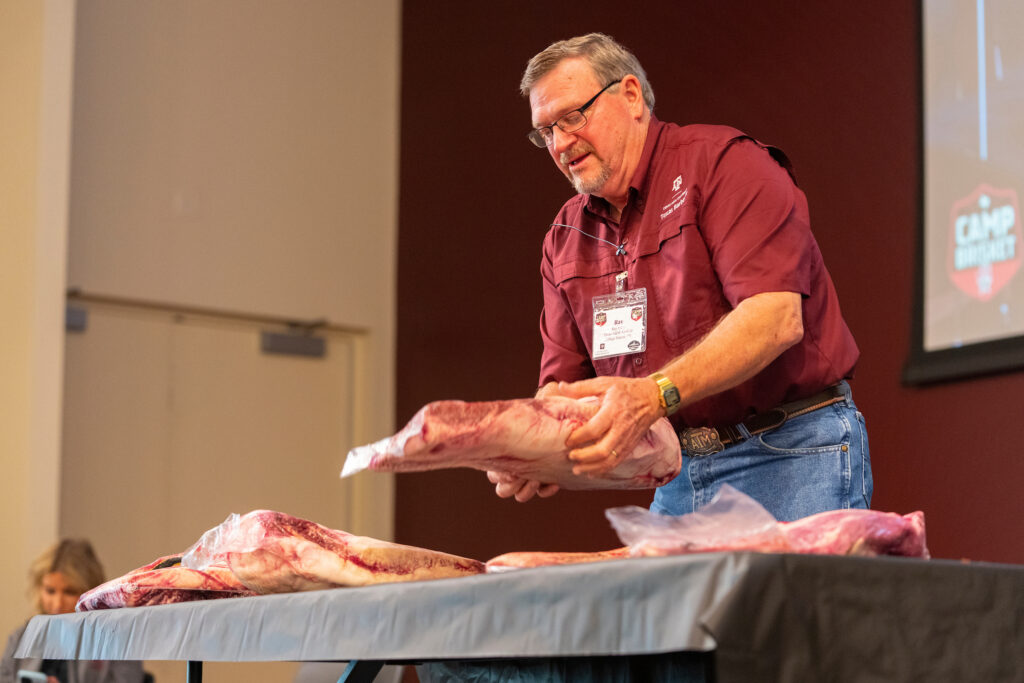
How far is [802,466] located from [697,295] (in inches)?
11.7

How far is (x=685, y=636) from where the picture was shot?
0.86 meters

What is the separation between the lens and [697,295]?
5.89 feet

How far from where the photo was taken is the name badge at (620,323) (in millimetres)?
1865

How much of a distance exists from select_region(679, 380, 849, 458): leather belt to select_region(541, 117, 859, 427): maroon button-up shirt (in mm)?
11

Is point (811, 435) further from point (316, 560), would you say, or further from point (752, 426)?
point (316, 560)

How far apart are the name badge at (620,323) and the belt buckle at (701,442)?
152 mm

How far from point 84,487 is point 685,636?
16.1 ft

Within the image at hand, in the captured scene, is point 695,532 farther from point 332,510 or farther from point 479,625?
point 332,510

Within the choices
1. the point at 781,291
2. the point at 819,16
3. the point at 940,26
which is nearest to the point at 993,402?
the point at 940,26

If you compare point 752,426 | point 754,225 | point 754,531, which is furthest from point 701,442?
point 754,531

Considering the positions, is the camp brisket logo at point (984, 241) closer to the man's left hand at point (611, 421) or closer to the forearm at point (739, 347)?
the forearm at point (739, 347)

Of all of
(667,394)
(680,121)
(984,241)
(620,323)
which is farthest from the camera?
(680,121)

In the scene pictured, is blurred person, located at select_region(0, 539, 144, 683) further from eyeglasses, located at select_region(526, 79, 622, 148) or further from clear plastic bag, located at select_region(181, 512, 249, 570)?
eyeglasses, located at select_region(526, 79, 622, 148)

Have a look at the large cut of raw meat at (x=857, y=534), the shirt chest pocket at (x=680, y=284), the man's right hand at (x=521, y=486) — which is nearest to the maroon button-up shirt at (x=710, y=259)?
the shirt chest pocket at (x=680, y=284)
